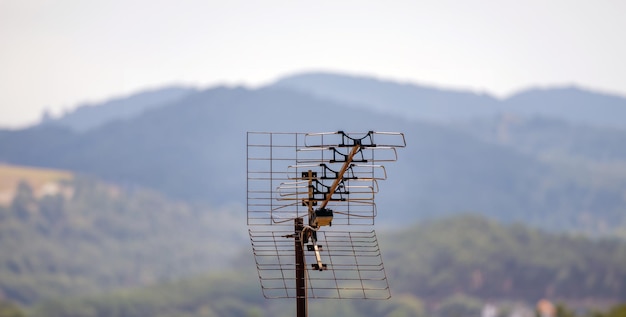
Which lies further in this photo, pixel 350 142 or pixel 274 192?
pixel 274 192

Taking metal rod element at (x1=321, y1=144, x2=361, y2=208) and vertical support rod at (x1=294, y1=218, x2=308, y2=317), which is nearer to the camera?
metal rod element at (x1=321, y1=144, x2=361, y2=208)

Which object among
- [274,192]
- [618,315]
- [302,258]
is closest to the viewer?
[302,258]

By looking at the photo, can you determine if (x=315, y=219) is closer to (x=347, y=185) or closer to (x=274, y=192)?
(x=347, y=185)

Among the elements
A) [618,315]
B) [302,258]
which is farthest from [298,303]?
[618,315]

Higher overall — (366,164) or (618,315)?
(366,164)

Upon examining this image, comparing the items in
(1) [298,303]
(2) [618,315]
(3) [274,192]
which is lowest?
(2) [618,315]

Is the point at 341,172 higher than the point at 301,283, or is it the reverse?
the point at 341,172

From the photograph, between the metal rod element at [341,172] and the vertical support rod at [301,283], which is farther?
the vertical support rod at [301,283]

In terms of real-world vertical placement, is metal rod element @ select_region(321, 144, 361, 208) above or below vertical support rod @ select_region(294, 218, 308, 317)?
above

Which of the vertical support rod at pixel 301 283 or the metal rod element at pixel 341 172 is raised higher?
the metal rod element at pixel 341 172

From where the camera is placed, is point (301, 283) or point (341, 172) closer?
Result: point (341, 172)

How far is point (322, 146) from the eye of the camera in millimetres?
18984

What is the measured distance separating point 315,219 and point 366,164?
0.99 m

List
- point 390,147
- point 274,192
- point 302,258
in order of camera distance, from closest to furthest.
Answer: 1. point 390,147
2. point 302,258
3. point 274,192
